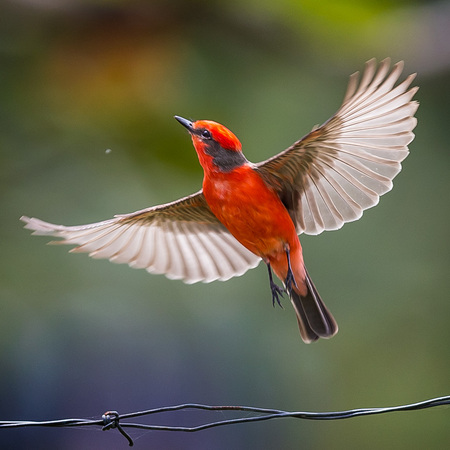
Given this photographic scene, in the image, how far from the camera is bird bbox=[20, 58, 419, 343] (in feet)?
9.70

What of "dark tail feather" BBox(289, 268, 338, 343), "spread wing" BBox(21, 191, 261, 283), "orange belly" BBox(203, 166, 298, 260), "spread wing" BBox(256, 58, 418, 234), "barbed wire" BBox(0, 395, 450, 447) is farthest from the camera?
"spread wing" BBox(21, 191, 261, 283)

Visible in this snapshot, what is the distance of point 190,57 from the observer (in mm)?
5930

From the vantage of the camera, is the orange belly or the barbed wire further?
the orange belly

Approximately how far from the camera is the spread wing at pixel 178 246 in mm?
3742

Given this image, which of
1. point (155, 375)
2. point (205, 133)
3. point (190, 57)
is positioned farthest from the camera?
point (155, 375)

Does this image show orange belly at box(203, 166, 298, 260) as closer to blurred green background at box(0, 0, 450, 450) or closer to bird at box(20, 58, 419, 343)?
bird at box(20, 58, 419, 343)

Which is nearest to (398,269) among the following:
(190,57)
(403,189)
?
(403,189)

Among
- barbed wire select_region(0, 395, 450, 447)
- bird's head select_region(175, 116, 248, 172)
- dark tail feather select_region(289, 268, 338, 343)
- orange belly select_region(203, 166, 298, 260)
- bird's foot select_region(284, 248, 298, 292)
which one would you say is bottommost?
barbed wire select_region(0, 395, 450, 447)

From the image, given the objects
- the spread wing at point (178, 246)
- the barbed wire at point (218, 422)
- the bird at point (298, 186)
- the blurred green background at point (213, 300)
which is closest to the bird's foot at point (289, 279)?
the bird at point (298, 186)

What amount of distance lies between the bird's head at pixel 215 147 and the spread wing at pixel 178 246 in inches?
16.6

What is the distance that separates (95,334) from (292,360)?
6.05ft

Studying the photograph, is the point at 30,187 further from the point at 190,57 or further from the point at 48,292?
the point at 190,57

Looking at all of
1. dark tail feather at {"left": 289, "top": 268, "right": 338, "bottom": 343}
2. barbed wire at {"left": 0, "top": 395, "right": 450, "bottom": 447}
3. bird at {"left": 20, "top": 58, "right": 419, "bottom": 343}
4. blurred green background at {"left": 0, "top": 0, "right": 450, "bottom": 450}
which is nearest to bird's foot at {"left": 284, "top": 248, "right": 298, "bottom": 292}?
bird at {"left": 20, "top": 58, "right": 419, "bottom": 343}

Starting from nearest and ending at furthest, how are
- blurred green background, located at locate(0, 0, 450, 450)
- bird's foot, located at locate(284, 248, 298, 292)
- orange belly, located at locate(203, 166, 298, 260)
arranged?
1. orange belly, located at locate(203, 166, 298, 260)
2. bird's foot, located at locate(284, 248, 298, 292)
3. blurred green background, located at locate(0, 0, 450, 450)
